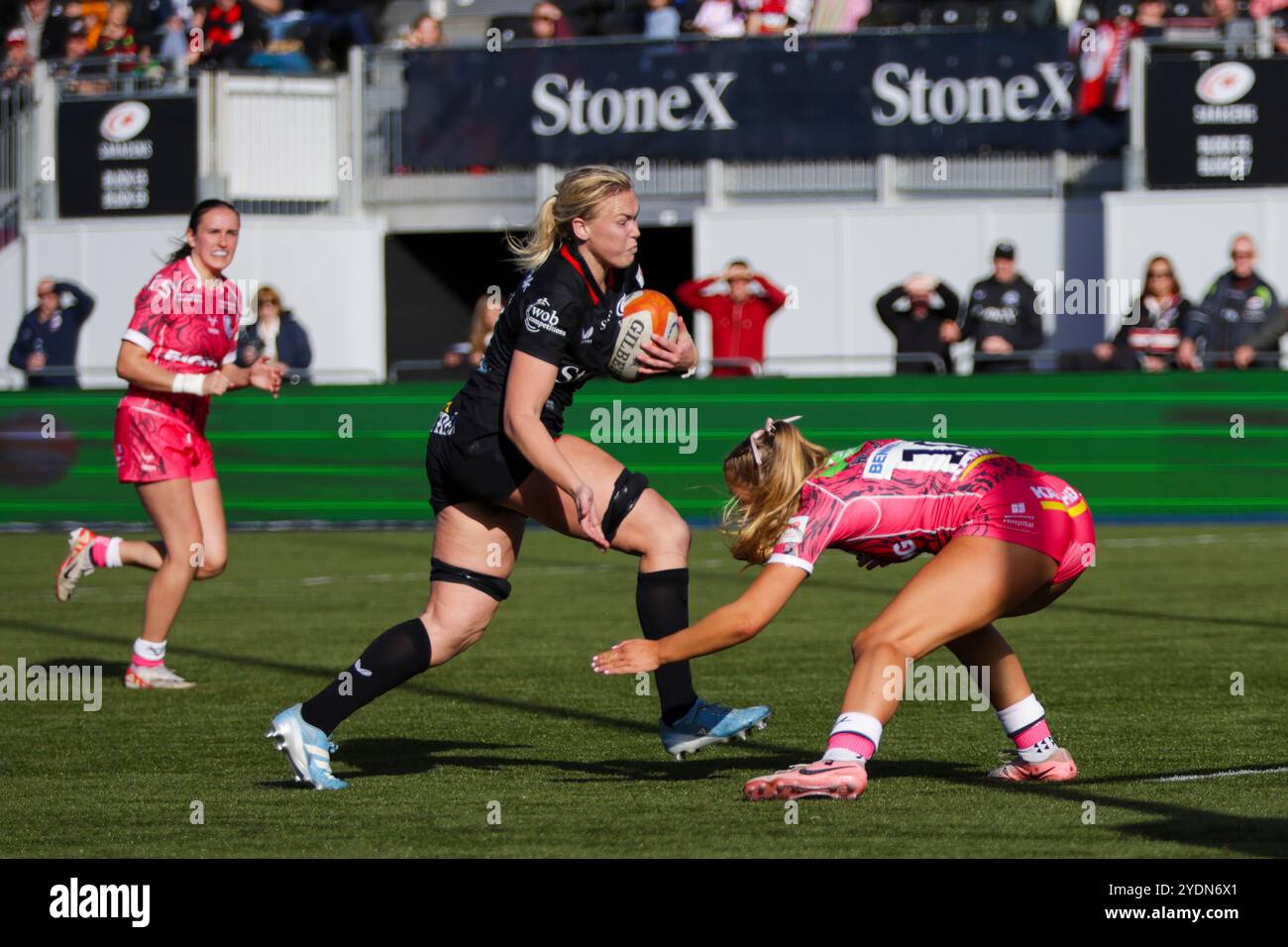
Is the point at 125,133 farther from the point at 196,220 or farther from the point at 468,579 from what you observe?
the point at 468,579

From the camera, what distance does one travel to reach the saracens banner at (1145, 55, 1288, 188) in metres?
21.6

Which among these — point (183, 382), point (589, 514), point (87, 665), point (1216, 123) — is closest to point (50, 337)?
point (87, 665)

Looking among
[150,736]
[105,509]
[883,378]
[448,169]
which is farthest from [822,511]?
[448,169]

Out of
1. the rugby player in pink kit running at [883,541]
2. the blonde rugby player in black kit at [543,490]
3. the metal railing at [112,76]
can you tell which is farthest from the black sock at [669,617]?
the metal railing at [112,76]

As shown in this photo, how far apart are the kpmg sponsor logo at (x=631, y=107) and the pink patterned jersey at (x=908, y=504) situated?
1744 centimetres

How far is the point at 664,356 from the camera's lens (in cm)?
725

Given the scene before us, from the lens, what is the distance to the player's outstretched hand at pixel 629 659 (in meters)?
6.08

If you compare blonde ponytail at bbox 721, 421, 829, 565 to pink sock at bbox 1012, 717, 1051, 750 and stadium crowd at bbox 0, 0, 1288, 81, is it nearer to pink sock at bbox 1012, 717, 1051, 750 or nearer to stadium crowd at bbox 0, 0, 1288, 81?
pink sock at bbox 1012, 717, 1051, 750

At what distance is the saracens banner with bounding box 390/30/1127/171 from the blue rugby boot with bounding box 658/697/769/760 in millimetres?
16568

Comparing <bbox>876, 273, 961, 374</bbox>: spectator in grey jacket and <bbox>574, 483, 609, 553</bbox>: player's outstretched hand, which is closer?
<bbox>574, 483, 609, 553</bbox>: player's outstretched hand

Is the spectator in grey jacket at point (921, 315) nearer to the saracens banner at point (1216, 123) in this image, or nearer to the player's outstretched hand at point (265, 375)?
the saracens banner at point (1216, 123)

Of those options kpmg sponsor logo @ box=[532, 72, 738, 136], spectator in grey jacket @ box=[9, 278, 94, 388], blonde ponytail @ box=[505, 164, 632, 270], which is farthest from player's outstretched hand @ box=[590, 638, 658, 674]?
kpmg sponsor logo @ box=[532, 72, 738, 136]

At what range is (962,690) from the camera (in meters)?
9.75
